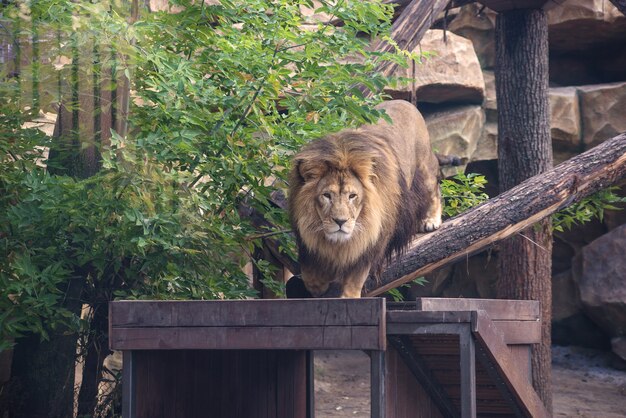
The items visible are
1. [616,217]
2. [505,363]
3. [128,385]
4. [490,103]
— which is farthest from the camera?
[490,103]

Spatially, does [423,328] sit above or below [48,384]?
above

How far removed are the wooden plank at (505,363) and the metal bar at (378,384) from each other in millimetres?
601

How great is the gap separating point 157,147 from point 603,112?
838 cm

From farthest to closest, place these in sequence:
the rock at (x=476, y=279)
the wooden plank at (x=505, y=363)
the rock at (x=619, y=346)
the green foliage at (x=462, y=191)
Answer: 1. the rock at (x=476, y=279)
2. the rock at (x=619, y=346)
3. the green foliage at (x=462, y=191)
4. the wooden plank at (x=505, y=363)

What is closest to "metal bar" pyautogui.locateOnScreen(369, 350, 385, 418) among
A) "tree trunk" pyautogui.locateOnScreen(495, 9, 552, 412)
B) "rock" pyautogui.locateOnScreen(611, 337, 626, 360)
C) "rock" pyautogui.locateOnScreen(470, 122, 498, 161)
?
"tree trunk" pyautogui.locateOnScreen(495, 9, 552, 412)

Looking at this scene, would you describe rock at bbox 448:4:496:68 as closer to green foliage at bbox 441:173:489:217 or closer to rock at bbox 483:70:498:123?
rock at bbox 483:70:498:123

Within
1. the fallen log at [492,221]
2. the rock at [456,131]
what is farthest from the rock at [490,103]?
the fallen log at [492,221]

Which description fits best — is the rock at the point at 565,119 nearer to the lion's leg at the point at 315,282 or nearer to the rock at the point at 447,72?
the rock at the point at 447,72

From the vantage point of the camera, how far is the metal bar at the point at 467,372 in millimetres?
3908

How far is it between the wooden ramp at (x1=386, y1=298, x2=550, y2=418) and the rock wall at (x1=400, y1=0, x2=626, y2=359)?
601 cm

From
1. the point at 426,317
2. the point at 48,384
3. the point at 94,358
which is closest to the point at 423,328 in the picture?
the point at 426,317

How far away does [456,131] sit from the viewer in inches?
446

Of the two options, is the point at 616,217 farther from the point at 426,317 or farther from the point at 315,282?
the point at 426,317

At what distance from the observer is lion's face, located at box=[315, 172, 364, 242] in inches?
178
